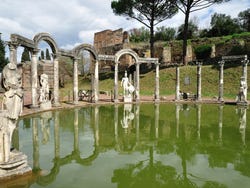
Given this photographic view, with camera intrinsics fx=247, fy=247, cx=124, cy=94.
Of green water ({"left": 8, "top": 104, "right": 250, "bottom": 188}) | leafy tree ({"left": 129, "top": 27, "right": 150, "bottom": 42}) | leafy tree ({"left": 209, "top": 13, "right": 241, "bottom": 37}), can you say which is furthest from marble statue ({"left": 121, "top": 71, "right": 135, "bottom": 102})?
leafy tree ({"left": 129, "top": 27, "right": 150, "bottom": 42})

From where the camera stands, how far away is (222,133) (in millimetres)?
10125

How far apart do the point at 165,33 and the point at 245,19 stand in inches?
609

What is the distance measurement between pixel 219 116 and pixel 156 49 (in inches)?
1120

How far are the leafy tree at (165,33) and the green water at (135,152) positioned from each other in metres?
40.6

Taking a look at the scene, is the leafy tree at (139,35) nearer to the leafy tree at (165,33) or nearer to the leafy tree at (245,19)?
the leafy tree at (165,33)

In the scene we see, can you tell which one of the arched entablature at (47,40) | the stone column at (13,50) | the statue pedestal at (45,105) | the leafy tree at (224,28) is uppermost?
the leafy tree at (224,28)

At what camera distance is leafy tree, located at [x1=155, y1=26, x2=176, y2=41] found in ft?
168

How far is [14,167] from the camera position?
18.0ft

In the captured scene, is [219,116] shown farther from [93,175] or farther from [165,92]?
[165,92]

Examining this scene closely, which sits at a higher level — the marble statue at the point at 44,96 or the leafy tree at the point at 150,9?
the leafy tree at the point at 150,9

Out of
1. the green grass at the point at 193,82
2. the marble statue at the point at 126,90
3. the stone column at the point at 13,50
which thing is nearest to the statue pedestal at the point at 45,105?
the stone column at the point at 13,50

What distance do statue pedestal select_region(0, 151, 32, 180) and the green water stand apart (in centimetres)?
31

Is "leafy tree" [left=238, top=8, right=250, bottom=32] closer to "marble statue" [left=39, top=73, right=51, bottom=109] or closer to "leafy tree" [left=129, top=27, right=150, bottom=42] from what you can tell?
"leafy tree" [left=129, top=27, right=150, bottom=42]

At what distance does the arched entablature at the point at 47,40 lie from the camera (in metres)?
15.7
